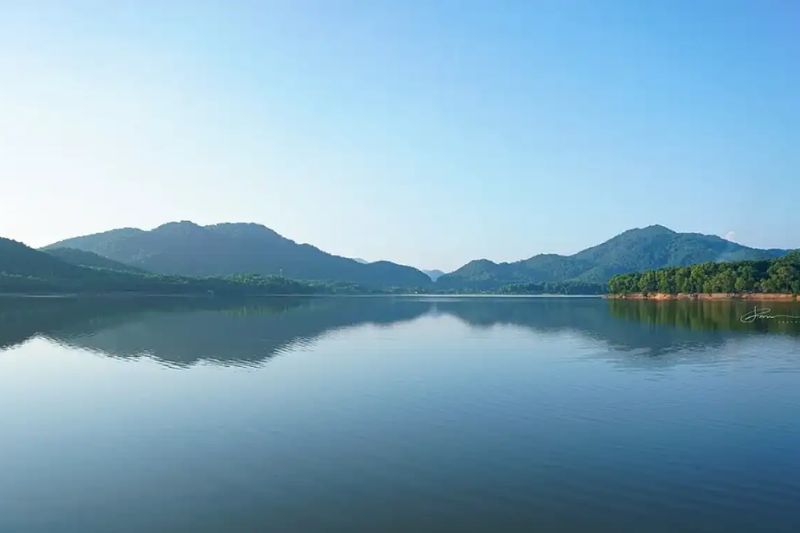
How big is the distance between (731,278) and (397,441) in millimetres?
122088

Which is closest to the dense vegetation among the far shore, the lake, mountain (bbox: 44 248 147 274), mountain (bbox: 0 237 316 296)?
the far shore

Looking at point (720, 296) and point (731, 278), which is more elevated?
point (731, 278)

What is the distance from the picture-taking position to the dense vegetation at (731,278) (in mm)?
112188

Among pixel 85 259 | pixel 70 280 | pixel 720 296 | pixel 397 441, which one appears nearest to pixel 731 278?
pixel 720 296

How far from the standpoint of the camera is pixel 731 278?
12050 cm

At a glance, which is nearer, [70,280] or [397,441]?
[397,441]

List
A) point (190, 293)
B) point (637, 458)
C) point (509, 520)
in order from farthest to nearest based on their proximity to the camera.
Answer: point (190, 293), point (637, 458), point (509, 520)

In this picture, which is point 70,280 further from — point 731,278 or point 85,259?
point 731,278

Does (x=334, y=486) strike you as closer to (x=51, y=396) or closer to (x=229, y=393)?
(x=229, y=393)

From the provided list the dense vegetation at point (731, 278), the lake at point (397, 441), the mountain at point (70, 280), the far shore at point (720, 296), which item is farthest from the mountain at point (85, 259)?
the lake at point (397, 441)

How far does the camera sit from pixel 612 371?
2995 cm

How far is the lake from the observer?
11758mm

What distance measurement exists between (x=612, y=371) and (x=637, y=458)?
15.3 metres

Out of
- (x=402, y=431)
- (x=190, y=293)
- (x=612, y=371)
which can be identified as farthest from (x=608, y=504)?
(x=190, y=293)
